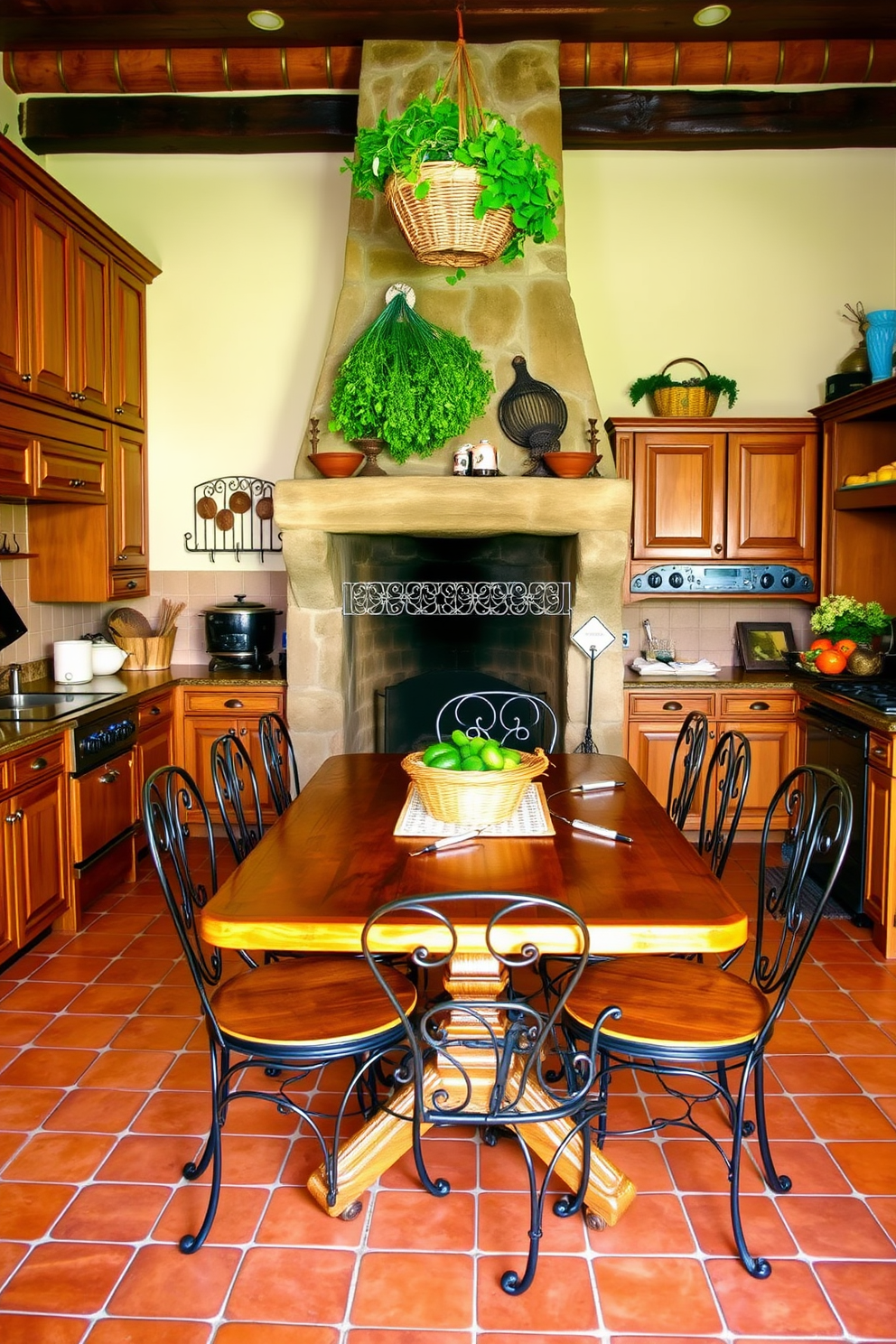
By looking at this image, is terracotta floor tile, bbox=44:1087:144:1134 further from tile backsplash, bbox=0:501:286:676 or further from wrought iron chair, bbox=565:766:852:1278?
tile backsplash, bbox=0:501:286:676

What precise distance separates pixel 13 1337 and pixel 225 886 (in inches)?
32.7

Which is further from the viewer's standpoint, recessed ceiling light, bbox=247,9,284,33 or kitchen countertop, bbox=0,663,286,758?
recessed ceiling light, bbox=247,9,284,33

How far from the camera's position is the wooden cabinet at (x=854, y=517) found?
4609mm

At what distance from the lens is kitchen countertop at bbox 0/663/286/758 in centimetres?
335

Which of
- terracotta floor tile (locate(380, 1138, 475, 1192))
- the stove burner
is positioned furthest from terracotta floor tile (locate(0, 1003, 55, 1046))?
the stove burner

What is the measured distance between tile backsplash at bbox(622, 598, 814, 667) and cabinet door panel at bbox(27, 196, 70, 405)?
2.77m

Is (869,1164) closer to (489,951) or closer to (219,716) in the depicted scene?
(489,951)

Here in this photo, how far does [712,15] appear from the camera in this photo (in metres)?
4.05

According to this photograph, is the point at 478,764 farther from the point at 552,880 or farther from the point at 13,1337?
the point at 13,1337

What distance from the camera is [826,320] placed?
496 centimetres

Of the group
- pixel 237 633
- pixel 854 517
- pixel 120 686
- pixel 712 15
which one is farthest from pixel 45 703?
pixel 712 15

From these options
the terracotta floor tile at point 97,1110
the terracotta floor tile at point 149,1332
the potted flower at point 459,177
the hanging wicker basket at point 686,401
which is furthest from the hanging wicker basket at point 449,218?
the terracotta floor tile at point 149,1332

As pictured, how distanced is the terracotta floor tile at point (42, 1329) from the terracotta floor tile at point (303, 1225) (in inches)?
14.1

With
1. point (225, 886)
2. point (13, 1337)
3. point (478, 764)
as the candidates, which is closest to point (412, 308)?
point (478, 764)
